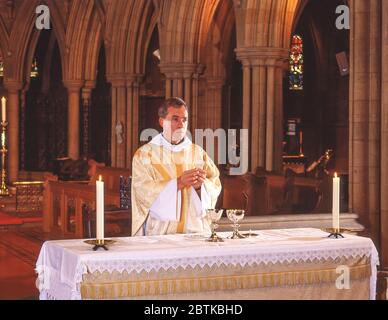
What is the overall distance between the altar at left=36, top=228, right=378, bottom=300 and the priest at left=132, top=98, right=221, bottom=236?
1.03 ft

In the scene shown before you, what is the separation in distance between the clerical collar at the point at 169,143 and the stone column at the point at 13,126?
2049cm

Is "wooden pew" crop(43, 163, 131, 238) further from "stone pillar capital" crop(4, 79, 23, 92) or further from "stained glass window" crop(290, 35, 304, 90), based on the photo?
"stained glass window" crop(290, 35, 304, 90)

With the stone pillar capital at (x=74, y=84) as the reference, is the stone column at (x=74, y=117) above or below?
below

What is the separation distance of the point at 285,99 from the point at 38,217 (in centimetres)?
1162

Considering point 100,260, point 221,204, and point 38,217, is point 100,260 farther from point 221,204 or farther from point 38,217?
point 38,217

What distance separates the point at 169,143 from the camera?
5.87 metres

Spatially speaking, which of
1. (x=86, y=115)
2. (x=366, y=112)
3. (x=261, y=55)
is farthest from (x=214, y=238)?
(x=86, y=115)

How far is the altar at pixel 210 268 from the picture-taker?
4.84 meters

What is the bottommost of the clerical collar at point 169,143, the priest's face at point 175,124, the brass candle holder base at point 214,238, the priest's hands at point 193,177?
the brass candle holder base at point 214,238

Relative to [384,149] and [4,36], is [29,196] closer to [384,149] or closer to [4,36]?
[4,36]

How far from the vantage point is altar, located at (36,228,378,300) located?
4.84 meters

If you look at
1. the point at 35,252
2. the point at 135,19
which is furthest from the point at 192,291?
the point at 135,19

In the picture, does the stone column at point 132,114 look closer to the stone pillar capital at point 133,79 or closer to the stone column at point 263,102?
the stone pillar capital at point 133,79

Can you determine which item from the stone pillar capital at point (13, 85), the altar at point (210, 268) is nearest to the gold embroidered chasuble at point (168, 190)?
the altar at point (210, 268)
